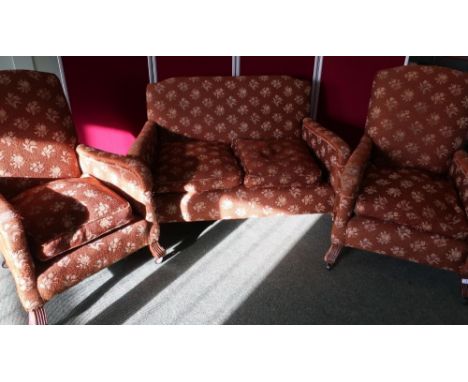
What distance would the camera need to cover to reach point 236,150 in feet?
7.68

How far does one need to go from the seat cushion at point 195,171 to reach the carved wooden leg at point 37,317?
82cm

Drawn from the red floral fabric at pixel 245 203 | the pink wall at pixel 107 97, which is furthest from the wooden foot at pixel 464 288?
the pink wall at pixel 107 97

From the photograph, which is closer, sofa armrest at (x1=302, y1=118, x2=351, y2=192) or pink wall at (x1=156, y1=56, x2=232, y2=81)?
sofa armrest at (x1=302, y1=118, x2=351, y2=192)

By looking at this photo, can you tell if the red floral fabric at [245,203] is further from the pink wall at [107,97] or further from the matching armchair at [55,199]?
the pink wall at [107,97]

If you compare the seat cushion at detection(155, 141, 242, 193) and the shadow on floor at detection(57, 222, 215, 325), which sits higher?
the seat cushion at detection(155, 141, 242, 193)

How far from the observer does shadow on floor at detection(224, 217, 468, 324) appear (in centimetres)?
163

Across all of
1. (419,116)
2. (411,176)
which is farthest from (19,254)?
(419,116)

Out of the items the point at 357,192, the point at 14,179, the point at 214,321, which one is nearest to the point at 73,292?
the point at 14,179

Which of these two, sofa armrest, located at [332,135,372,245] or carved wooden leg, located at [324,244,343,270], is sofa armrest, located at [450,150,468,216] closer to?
sofa armrest, located at [332,135,372,245]

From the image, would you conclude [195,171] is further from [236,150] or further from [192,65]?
[192,65]

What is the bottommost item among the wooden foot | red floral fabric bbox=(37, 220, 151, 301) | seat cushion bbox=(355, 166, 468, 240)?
the wooden foot

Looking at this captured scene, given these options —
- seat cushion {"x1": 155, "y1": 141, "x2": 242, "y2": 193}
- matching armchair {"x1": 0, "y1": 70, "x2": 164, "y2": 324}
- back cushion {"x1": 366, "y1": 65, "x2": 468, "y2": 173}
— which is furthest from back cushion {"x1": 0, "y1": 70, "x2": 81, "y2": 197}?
back cushion {"x1": 366, "y1": 65, "x2": 468, "y2": 173}

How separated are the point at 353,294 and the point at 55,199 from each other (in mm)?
1545

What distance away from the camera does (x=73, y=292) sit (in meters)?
1.77
